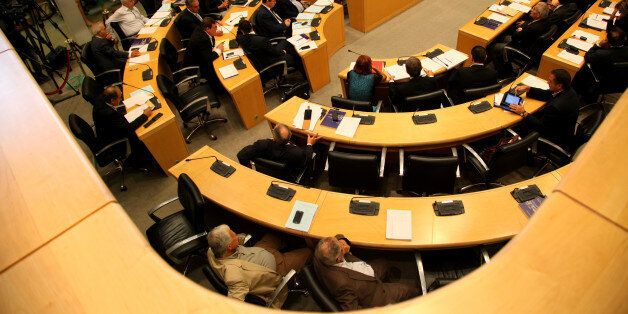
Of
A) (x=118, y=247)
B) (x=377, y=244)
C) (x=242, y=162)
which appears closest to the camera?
(x=118, y=247)

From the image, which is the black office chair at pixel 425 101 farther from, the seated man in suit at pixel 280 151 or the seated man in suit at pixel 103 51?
the seated man in suit at pixel 103 51

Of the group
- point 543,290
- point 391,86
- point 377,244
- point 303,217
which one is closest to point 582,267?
point 543,290

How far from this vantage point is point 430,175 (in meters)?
4.12

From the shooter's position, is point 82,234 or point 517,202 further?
point 517,202

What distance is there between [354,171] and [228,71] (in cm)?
268

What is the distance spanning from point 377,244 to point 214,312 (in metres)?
2.92

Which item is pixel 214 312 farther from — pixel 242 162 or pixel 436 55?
pixel 436 55

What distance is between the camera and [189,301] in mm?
777

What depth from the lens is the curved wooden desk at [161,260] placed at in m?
0.71

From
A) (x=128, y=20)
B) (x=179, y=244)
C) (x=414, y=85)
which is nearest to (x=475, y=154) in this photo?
(x=414, y=85)

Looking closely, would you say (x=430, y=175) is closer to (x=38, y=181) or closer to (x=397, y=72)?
(x=397, y=72)

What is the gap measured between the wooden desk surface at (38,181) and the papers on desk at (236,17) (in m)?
6.15

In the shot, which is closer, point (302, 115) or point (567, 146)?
point (567, 146)

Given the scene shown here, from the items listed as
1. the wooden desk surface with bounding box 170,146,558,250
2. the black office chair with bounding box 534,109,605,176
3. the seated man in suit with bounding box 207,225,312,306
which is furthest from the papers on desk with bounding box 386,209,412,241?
the black office chair with bounding box 534,109,605,176
